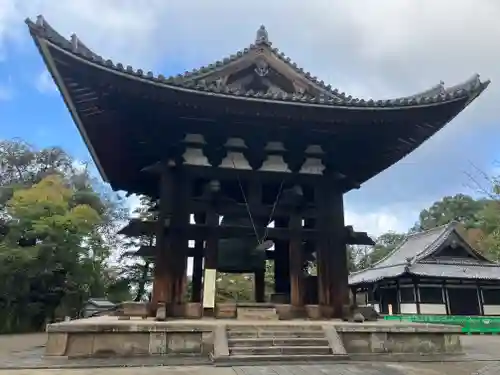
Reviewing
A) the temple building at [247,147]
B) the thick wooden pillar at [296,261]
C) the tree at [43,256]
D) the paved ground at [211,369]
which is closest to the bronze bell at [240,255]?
the temple building at [247,147]

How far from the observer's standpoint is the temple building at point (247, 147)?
8.37m

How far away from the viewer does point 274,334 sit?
24.7 ft

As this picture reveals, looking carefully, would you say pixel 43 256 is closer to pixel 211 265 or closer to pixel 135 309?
pixel 135 309

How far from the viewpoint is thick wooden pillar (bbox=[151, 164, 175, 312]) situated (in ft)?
27.7

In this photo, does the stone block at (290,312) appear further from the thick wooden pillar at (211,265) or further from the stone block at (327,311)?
the thick wooden pillar at (211,265)

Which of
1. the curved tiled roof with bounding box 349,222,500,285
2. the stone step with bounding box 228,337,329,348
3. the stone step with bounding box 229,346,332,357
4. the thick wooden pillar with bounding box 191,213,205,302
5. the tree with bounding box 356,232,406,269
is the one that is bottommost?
the stone step with bounding box 229,346,332,357

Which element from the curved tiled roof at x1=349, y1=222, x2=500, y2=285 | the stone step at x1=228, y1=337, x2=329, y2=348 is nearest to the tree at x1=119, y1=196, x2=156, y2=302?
the curved tiled roof at x1=349, y1=222, x2=500, y2=285

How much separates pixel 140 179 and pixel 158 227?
3757mm

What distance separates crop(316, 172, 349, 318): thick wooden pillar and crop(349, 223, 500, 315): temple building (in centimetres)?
1635

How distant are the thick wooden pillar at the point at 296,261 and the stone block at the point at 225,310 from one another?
1.26 meters

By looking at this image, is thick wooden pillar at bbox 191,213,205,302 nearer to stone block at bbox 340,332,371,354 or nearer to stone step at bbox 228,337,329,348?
stone step at bbox 228,337,329,348

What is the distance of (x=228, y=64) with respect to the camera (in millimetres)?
10383

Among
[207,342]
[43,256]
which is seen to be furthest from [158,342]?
[43,256]

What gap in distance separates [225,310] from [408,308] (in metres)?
19.3
